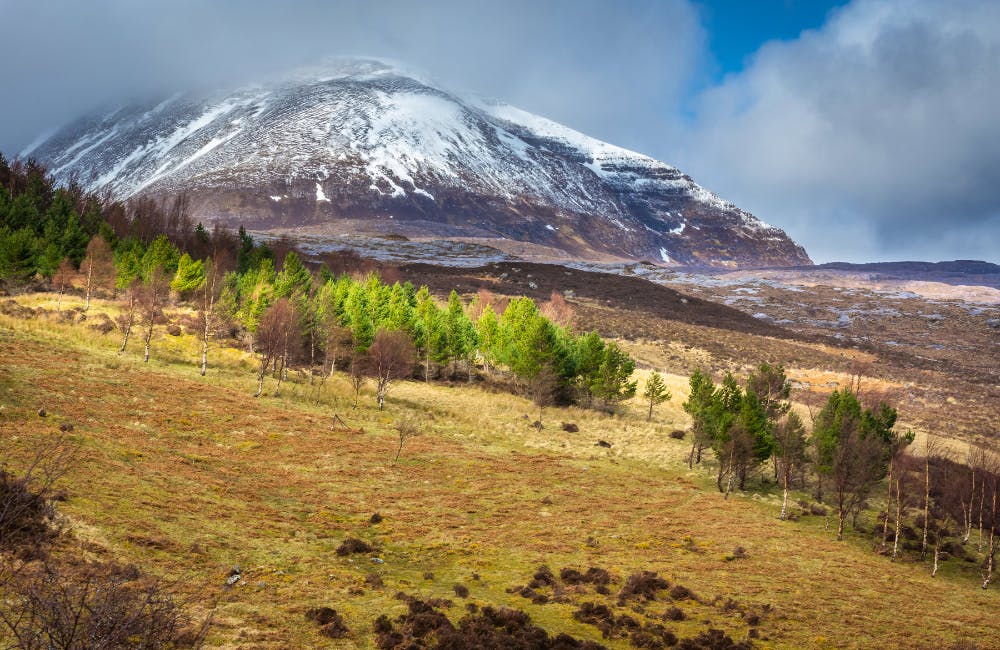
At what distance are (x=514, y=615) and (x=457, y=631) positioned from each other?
7.62 feet

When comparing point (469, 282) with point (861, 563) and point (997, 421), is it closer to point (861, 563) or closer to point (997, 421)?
point (997, 421)

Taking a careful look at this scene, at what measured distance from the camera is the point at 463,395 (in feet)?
223

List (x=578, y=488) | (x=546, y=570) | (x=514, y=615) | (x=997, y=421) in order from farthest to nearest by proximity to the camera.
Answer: (x=997, y=421)
(x=578, y=488)
(x=546, y=570)
(x=514, y=615)

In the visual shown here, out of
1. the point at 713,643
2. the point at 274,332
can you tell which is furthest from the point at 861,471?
the point at 274,332

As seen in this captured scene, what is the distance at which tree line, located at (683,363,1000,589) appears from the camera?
3531 centimetres

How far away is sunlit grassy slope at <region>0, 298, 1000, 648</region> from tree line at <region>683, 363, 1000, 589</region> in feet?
8.30

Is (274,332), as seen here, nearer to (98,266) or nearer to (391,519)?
(391,519)

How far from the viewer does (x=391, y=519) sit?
28625 millimetres

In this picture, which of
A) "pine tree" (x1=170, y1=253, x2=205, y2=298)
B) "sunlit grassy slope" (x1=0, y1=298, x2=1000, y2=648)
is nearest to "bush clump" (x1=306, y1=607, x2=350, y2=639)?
"sunlit grassy slope" (x1=0, y1=298, x2=1000, y2=648)

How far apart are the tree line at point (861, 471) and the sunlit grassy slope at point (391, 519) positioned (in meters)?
2.53

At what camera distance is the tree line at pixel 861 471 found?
35312 millimetres

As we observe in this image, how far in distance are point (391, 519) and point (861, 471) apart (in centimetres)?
2811

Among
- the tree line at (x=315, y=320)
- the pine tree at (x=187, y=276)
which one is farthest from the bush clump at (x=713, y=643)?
the pine tree at (x=187, y=276)

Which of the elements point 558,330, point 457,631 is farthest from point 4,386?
point 558,330
